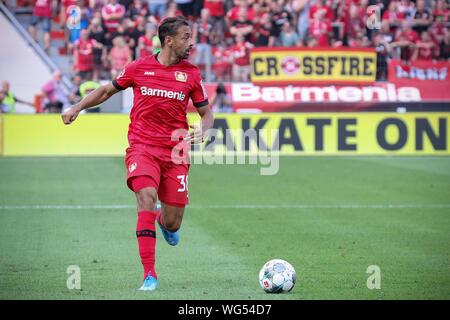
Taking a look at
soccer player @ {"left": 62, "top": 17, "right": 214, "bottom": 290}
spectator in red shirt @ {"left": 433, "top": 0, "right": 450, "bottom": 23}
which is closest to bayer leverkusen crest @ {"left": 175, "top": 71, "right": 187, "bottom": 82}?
soccer player @ {"left": 62, "top": 17, "right": 214, "bottom": 290}

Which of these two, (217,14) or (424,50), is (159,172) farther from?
(424,50)

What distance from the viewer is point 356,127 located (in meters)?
24.7

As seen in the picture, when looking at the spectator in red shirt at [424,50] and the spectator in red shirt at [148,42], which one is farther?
the spectator in red shirt at [424,50]

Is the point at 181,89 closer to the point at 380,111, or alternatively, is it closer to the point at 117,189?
the point at 117,189

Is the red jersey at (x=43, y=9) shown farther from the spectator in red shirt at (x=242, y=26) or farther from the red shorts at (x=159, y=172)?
the red shorts at (x=159, y=172)

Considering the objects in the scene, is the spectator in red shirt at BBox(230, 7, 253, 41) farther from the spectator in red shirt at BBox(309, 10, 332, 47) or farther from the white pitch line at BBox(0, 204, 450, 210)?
the white pitch line at BBox(0, 204, 450, 210)

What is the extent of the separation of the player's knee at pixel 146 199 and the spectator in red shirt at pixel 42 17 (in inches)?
811

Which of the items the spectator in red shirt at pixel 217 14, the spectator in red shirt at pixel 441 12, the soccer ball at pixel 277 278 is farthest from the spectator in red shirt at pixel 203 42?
the soccer ball at pixel 277 278

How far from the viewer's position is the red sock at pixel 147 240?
8156mm

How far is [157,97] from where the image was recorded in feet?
28.4

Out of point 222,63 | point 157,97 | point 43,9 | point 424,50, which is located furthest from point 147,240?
point 43,9

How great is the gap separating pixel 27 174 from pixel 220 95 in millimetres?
7373

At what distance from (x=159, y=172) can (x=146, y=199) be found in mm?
358
